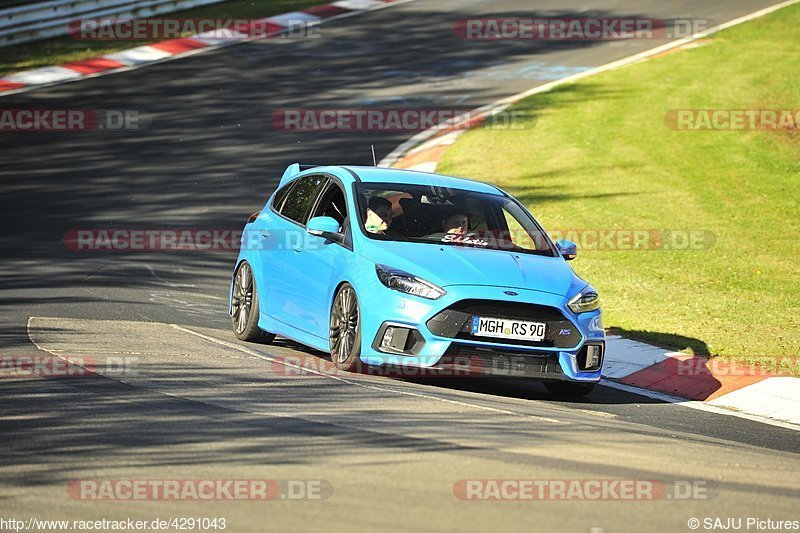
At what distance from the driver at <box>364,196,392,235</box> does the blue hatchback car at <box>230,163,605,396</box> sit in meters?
0.01

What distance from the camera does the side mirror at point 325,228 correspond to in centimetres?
1034

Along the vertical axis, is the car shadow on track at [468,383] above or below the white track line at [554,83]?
below

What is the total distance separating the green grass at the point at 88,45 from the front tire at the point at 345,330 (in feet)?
61.8

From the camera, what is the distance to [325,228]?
33.9ft

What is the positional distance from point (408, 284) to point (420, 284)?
90 mm

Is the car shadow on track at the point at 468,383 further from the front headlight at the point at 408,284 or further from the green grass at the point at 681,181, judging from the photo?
the green grass at the point at 681,181

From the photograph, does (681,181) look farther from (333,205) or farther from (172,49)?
(172,49)

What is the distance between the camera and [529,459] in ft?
22.5
